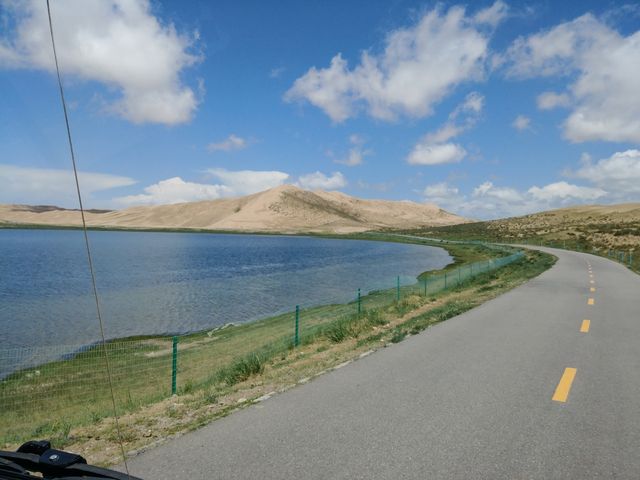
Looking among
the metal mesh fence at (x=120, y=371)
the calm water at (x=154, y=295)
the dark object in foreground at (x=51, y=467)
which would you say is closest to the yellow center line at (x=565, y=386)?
the dark object in foreground at (x=51, y=467)

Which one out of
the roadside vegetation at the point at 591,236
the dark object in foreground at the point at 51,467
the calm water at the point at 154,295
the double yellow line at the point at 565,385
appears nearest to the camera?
the dark object in foreground at the point at 51,467

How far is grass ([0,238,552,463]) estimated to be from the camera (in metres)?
7.06

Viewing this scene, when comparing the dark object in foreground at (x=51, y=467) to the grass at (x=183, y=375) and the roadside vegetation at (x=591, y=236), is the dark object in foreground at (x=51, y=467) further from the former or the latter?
the roadside vegetation at (x=591, y=236)

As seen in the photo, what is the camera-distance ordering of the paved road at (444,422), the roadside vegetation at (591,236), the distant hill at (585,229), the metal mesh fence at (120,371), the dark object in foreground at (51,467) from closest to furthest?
the dark object in foreground at (51,467) → the paved road at (444,422) → the metal mesh fence at (120,371) → the roadside vegetation at (591,236) → the distant hill at (585,229)

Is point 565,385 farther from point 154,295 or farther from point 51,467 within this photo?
point 154,295

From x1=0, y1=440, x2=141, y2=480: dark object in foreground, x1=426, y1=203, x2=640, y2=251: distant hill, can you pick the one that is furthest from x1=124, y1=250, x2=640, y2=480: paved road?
x1=426, y1=203, x2=640, y2=251: distant hill

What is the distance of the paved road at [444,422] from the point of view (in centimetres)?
481

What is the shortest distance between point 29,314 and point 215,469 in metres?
26.6

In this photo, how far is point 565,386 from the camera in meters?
7.55

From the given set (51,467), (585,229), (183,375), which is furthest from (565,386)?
(585,229)

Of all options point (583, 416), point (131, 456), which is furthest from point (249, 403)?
point (583, 416)

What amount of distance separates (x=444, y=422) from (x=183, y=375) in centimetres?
1059

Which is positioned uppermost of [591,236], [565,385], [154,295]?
[565,385]

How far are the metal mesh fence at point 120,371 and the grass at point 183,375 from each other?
0.13 ft
